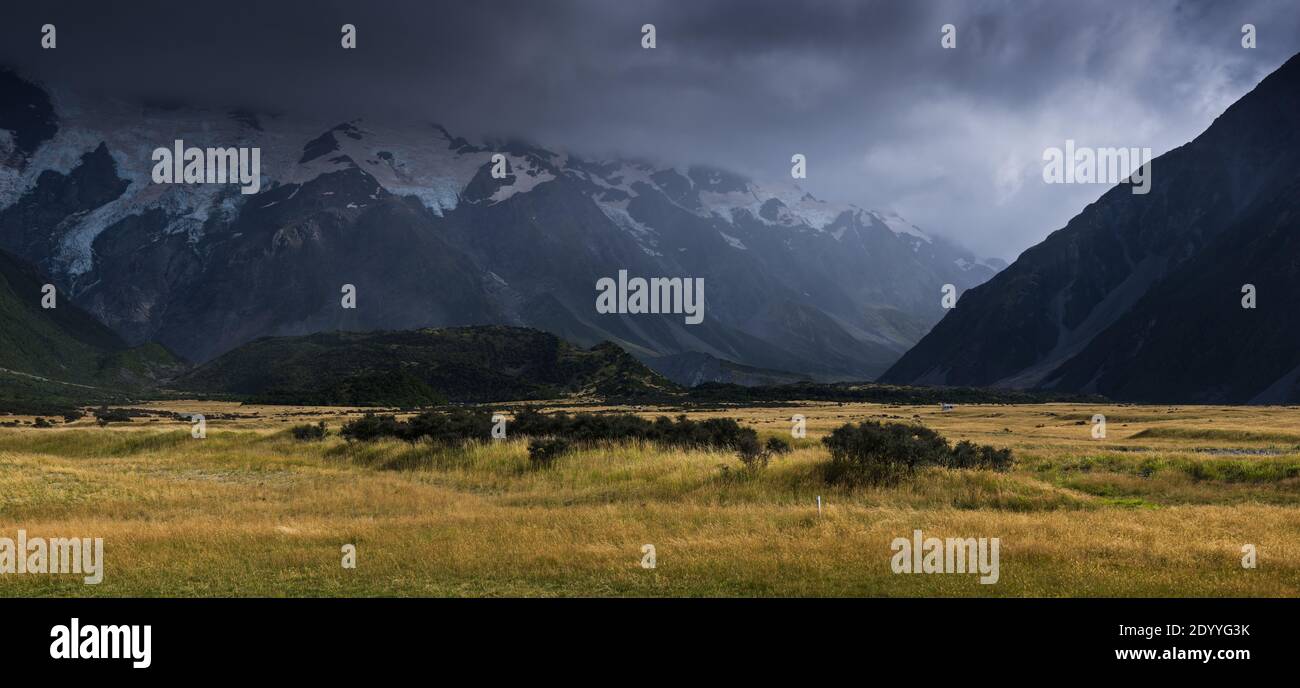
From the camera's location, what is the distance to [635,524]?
19469 millimetres

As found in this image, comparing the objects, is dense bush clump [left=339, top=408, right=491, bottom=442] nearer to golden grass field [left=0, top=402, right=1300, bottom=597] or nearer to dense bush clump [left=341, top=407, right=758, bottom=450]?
dense bush clump [left=341, top=407, right=758, bottom=450]

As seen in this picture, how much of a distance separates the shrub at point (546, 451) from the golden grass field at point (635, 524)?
743mm

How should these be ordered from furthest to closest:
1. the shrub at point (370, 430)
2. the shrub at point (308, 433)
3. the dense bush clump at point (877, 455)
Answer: the shrub at point (308, 433)
the shrub at point (370, 430)
the dense bush clump at point (877, 455)

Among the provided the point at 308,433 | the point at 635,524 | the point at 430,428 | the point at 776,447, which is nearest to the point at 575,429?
the point at 430,428

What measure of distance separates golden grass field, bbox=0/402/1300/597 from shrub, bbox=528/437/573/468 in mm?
743

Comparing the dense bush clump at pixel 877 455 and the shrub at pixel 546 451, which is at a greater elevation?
the dense bush clump at pixel 877 455

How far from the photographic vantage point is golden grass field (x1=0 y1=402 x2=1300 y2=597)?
13.8 meters

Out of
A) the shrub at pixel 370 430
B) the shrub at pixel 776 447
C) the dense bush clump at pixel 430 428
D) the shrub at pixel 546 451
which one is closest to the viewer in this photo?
the shrub at pixel 776 447

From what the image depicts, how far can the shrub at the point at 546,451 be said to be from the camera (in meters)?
33.5

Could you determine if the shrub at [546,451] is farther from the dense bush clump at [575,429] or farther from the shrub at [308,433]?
the shrub at [308,433]

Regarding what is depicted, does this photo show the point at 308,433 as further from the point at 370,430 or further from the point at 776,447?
the point at 776,447

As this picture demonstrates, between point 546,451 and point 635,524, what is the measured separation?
14923 mm

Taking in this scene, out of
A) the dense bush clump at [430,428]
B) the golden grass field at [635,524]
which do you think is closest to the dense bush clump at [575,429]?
the dense bush clump at [430,428]
